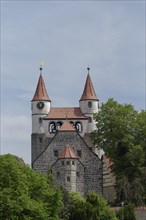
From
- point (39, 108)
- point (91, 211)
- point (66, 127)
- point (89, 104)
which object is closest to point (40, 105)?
point (39, 108)

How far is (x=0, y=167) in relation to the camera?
6206 centimetres

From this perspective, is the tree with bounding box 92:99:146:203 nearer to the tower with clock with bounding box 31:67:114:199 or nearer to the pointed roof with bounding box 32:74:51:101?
the tower with clock with bounding box 31:67:114:199

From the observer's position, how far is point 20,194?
61.0 metres

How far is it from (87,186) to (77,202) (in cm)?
1961

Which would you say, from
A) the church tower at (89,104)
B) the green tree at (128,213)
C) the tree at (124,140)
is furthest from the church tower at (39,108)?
the green tree at (128,213)

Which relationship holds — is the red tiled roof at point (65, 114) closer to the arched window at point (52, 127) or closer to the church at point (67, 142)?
the church at point (67, 142)

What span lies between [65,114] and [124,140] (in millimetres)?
14489

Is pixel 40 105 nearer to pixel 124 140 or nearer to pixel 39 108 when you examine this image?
pixel 39 108

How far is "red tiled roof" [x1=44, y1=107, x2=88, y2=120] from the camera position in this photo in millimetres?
101000

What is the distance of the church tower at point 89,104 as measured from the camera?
102 m

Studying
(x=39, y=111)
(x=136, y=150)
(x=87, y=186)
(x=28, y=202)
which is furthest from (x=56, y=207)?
(x=39, y=111)

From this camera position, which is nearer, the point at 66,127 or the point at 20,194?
the point at 20,194

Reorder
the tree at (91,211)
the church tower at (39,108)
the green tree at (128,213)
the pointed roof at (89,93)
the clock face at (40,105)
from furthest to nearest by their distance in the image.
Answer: the pointed roof at (89,93) → the clock face at (40,105) → the church tower at (39,108) → the green tree at (128,213) → the tree at (91,211)

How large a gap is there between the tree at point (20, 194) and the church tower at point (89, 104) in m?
35.6
